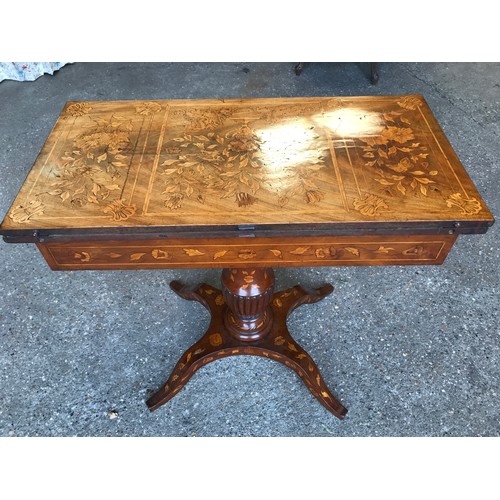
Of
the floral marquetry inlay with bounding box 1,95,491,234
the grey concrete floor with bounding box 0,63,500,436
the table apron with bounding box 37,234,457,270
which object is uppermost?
the floral marquetry inlay with bounding box 1,95,491,234

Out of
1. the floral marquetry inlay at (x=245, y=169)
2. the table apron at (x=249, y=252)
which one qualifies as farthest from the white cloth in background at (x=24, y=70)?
the table apron at (x=249, y=252)

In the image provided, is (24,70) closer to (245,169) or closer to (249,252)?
(245,169)

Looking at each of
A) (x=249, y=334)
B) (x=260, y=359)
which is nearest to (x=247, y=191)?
(x=249, y=334)

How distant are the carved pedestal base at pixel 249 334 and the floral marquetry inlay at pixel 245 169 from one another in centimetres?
36

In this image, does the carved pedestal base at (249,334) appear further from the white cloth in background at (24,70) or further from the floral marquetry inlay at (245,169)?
the white cloth in background at (24,70)

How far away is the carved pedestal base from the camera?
162 cm

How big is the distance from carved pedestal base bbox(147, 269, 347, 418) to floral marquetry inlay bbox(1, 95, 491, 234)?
362 mm

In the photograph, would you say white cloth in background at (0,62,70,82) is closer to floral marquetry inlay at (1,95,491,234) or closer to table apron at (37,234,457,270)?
floral marquetry inlay at (1,95,491,234)

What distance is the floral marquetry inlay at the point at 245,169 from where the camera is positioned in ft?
3.99

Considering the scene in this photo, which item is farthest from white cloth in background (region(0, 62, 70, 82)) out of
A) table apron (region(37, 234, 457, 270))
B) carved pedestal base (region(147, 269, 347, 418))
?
table apron (region(37, 234, 457, 270))

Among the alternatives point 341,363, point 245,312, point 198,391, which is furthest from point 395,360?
point 198,391

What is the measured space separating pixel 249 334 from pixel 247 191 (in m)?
0.70

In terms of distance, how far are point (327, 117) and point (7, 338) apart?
5.43ft

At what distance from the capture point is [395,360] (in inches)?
71.2
